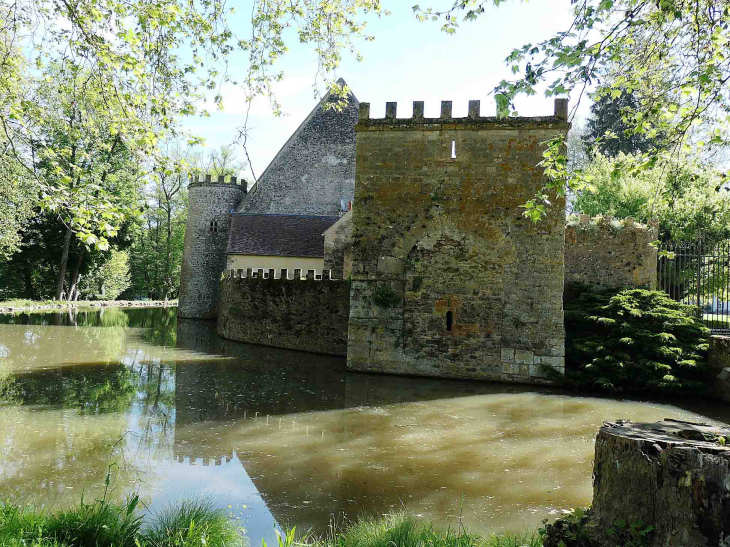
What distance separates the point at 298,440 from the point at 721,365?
8.55 metres

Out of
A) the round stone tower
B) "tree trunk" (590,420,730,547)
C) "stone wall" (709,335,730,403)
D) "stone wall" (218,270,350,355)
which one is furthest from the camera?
the round stone tower

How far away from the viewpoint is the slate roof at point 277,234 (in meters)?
24.3

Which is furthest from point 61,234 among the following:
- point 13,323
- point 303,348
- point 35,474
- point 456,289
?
point 35,474

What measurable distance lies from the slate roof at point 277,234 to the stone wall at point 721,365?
16.0 meters

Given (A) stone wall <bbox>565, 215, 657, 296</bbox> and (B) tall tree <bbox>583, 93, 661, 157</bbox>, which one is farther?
A: (B) tall tree <bbox>583, 93, 661, 157</bbox>

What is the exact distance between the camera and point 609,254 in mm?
14047

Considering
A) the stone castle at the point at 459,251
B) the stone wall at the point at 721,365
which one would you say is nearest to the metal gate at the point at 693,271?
the stone castle at the point at 459,251

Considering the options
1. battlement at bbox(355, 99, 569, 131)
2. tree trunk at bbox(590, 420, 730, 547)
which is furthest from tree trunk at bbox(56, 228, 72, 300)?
tree trunk at bbox(590, 420, 730, 547)

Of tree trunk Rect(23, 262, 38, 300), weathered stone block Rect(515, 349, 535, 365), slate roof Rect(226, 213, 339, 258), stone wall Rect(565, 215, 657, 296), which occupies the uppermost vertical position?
slate roof Rect(226, 213, 339, 258)

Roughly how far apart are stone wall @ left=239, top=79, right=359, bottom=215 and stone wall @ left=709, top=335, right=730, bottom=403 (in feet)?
58.6

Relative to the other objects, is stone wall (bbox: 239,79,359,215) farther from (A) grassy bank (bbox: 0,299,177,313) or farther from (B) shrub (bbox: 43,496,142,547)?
(B) shrub (bbox: 43,496,142,547)

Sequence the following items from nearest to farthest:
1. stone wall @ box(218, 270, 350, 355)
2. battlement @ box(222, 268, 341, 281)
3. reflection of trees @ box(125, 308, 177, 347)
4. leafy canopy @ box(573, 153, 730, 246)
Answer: stone wall @ box(218, 270, 350, 355) → leafy canopy @ box(573, 153, 730, 246) → battlement @ box(222, 268, 341, 281) → reflection of trees @ box(125, 308, 177, 347)

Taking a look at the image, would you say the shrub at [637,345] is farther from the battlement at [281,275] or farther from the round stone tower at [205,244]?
the round stone tower at [205,244]

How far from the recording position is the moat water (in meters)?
5.19
